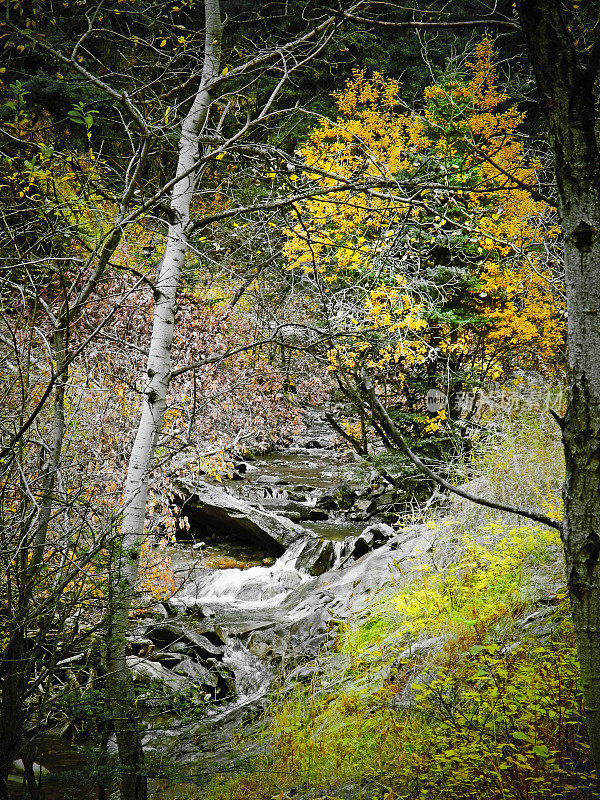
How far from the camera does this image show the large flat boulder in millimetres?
10461

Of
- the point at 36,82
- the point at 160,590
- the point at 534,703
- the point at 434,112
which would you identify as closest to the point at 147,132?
the point at 534,703

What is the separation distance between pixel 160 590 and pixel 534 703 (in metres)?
4.95

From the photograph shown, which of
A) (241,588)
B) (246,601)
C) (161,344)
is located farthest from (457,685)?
(241,588)

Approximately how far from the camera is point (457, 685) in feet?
11.7

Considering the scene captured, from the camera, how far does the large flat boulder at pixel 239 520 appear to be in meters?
10.5

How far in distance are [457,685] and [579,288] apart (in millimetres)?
3055

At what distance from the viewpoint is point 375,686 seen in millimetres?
4324

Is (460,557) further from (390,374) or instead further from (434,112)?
(434,112)

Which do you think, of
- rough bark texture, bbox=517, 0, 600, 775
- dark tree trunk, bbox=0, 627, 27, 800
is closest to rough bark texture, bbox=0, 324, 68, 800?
dark tree trunk, bbox=0, 627, 27, 800

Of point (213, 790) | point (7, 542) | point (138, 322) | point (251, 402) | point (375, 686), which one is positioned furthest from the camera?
point (251, 402)

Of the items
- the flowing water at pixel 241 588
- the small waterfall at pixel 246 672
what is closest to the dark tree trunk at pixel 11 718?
the flowing water at pixel 241 588

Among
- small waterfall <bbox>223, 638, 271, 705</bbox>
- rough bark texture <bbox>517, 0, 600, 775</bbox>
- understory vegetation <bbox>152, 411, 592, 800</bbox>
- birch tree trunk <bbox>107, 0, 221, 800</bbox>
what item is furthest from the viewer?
small waterfall <bbox>223, 638, 271, 705</bbox>

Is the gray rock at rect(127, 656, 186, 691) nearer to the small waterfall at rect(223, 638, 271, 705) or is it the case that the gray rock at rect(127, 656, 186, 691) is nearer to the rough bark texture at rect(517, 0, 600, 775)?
the small waterfall at rect(223, 638, 271, 705)

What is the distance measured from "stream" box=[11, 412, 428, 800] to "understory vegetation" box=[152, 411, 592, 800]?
1.40 feet
